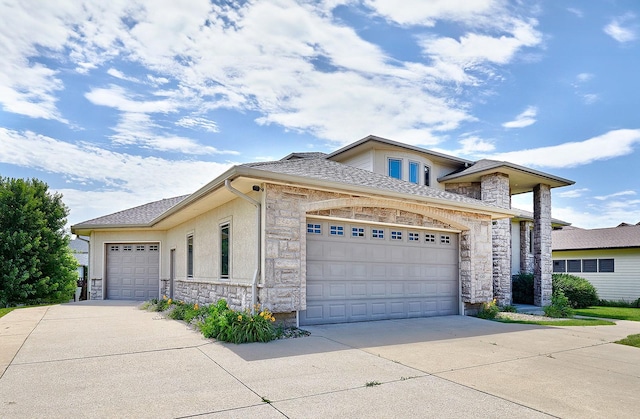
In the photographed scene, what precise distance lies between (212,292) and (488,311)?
24.4 ft

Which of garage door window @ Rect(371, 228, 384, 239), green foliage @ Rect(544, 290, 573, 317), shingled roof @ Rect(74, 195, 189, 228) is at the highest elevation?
shingled roof @ Rect(74, 195, 189, 228)

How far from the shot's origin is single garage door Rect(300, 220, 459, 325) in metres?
9.50

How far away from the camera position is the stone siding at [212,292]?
29.4 ft

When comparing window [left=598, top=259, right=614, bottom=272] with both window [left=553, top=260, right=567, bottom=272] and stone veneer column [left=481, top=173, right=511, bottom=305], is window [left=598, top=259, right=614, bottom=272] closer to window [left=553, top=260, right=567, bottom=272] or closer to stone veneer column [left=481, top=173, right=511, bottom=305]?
window [left=553, top=260, right=567, bottom=272]

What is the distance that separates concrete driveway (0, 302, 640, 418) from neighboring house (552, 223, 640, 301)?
1347 centimetres

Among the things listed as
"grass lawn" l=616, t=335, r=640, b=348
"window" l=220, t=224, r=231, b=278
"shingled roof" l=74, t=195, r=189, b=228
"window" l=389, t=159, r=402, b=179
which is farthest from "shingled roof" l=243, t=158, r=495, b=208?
"shingled roof" l=74, t=195, r=189, b=228

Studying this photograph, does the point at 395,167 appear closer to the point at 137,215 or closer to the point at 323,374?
the point at 137,215

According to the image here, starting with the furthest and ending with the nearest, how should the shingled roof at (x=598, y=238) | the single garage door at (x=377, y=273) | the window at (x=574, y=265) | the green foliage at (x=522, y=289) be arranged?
the window at (x=574, y=265), the shingled roof at (x=598, y=238), the green foliage at (x=522, y=289), the single garage door at (x=377, y=273)

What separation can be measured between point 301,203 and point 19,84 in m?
7.76

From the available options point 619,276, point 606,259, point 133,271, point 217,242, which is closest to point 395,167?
point 217,242

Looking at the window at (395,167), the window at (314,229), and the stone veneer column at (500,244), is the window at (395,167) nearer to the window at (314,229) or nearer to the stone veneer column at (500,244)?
the stone veneer column at (500,244)

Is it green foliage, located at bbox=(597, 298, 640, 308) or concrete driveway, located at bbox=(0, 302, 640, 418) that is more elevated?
concrete driveway, located at bbox=(0, 302, 640, 418)

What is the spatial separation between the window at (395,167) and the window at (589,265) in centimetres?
1219

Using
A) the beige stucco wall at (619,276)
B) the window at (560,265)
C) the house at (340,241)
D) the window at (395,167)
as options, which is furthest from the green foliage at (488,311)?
the window at (560,265)
